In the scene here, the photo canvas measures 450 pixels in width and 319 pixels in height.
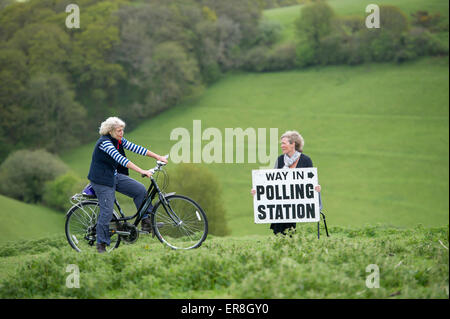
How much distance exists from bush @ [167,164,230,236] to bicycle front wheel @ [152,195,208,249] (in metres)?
29.3

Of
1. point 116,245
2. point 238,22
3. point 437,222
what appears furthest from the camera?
point 238,22

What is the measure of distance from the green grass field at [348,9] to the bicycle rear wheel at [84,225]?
77086mm

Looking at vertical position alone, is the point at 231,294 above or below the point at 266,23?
below

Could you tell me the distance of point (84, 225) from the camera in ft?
29.7

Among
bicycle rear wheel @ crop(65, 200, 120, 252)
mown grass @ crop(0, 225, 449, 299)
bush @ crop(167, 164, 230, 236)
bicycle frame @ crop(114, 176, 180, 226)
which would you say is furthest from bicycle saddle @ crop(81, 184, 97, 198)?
bush @ crop(167, 164, 230, 236)

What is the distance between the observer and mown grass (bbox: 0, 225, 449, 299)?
6413 mm

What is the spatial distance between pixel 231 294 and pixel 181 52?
6676 cm

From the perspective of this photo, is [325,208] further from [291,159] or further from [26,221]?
[291,159]

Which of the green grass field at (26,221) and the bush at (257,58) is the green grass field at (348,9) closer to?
the bush at (257,58)

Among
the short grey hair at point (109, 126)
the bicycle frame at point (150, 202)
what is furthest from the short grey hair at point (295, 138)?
the short grey hair at point (109, 126)

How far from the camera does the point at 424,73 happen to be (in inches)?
2800

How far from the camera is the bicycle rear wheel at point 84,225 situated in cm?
892
